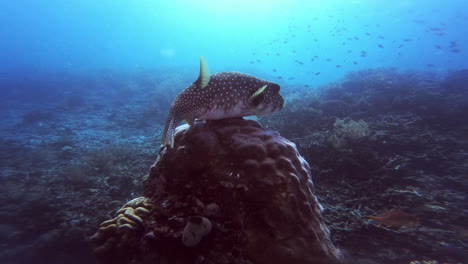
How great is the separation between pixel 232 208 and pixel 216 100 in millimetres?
1876

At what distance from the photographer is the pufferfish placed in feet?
12.2

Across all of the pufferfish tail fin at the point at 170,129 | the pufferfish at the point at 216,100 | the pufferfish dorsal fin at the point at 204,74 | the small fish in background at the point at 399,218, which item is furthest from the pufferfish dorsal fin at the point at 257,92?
the small fish in background at the point at 399,218

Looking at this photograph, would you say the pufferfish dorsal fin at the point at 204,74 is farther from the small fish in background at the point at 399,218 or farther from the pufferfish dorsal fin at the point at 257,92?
the small fish in background at the point at 399,218

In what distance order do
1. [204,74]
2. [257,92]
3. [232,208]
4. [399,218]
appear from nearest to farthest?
[232,208] → [257,92] → [204,74] → [399,218]

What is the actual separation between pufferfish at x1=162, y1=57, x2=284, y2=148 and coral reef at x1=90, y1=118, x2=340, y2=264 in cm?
32

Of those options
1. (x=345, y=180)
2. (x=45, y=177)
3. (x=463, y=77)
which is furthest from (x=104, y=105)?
(x=463, y=77)

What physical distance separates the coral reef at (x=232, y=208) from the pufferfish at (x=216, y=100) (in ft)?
1.04

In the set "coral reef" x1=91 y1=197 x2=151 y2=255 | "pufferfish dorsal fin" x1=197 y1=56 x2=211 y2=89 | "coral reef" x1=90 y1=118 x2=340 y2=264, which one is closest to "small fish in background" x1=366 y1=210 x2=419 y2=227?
"coral reef" x1=90 y1=118 x2=340 y2=264

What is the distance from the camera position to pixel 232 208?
3146mm

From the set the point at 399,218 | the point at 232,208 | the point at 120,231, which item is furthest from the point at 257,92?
the point at 399,218

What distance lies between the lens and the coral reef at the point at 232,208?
2.88 meters

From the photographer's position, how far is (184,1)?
130 meters

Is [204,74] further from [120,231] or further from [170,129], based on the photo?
[120,231]

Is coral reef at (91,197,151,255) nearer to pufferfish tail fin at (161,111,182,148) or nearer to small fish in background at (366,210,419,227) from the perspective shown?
pufferfish tail fin at (161,111,182,148)
